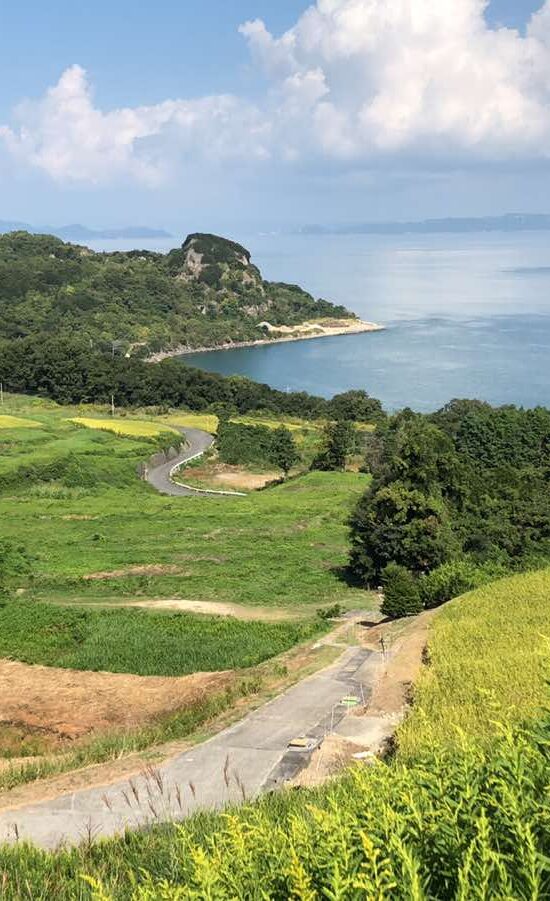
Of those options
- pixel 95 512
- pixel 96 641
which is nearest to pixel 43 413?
pixel 95 512

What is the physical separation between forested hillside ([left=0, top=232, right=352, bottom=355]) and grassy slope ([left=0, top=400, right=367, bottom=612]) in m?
76.7

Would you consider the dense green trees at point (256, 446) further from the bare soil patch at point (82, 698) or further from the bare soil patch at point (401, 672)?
the bare soil patch at point (82, 698)

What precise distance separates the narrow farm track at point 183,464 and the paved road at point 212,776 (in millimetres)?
36180

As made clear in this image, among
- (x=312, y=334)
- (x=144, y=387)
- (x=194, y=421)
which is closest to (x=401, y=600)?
(x=194, y=421)

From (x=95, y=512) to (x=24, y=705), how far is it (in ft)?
80.4

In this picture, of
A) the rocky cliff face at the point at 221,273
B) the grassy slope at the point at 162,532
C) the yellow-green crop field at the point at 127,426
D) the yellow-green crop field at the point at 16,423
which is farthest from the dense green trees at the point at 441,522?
the rocky cliff face at the point at 221,273

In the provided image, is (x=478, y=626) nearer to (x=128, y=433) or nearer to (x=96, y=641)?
(x=96, y=641)

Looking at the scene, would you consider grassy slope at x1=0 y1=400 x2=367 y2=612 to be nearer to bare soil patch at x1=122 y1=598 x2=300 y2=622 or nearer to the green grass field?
bare soil patch at x1=122 y1=598 x2=300 y2=622

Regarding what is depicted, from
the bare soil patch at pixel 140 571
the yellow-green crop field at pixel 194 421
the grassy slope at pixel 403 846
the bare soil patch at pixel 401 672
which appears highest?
the grassy slope at pixel 403 846

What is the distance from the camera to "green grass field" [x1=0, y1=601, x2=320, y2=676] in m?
16.5

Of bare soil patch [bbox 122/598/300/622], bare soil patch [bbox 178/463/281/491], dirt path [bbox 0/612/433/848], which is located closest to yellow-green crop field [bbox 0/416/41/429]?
bare soil patch [bbox 178/463/281/491]

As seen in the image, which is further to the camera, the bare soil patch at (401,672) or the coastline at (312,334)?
the coastline at (312,334)

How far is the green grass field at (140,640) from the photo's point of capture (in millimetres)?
16531

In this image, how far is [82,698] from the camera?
1462 cm
